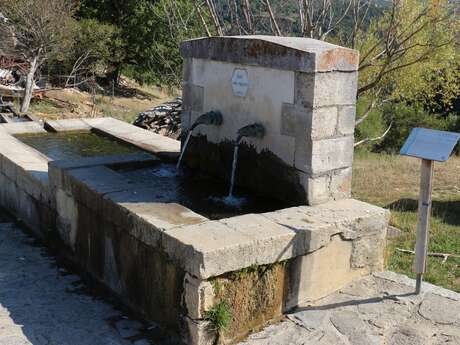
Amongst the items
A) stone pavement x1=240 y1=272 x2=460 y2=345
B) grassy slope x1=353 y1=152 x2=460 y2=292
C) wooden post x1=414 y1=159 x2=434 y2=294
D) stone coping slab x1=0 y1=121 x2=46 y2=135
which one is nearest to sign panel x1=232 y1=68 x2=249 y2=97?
wooden post x1=414 y1=159 x2=434 y2=294

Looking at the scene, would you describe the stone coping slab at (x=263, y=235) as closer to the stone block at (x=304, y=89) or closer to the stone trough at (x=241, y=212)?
the stone trough at (x=241, y=212)

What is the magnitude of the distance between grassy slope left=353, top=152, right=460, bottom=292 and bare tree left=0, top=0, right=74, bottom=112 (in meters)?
9.20

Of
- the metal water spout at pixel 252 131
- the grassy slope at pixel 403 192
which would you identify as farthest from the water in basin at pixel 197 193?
the grassy slope at pixel 403 192

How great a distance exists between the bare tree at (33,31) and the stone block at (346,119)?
12707 millimetres

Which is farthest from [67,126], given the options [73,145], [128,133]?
[128,133]

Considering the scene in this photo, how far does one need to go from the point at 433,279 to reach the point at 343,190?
5.71 feet

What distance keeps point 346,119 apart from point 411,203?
5.71m

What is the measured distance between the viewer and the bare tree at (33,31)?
15.7 meters

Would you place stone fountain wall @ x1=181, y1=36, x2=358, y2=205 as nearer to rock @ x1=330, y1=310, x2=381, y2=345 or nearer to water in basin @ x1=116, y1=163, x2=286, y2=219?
water in basin @ x1=116, y1=163, x2=286, y2=219

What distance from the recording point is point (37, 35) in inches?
618

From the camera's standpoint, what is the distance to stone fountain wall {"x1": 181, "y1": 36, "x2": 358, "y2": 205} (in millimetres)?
4141

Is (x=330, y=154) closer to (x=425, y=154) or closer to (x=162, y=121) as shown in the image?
(x=425, y=154)

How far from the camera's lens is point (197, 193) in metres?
4.83

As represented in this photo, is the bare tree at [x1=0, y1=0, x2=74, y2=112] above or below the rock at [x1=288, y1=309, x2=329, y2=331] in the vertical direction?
above
